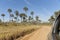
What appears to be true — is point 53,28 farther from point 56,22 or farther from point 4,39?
point 4,39

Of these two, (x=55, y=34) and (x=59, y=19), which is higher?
(x=59, y=19)

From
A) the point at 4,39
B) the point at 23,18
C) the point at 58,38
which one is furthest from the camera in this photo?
the point at 23,18

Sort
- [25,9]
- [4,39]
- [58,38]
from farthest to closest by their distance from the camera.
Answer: [25,9] < [4,39] < [58,38]

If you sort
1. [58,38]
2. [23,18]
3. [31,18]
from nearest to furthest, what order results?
[58,38] < [23,18] < [31,18]

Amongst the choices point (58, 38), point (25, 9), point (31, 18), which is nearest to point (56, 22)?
point (58, 38)

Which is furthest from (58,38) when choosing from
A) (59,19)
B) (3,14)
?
(3,14)

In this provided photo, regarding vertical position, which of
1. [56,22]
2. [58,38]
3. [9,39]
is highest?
[56,22]

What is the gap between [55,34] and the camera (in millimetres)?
3756

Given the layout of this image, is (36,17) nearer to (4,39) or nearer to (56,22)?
(4,39)

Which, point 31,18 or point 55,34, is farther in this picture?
point 31,18

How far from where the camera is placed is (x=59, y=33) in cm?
380

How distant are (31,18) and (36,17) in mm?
4677

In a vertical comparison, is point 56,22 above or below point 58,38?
above

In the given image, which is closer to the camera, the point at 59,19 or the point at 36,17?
the point at 59,19
